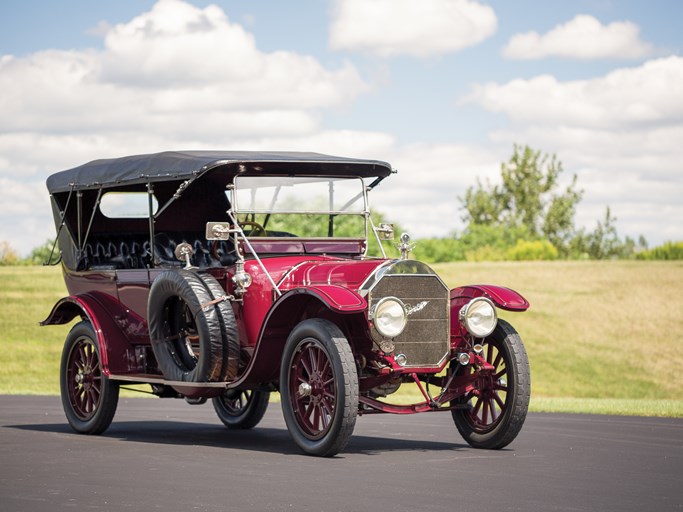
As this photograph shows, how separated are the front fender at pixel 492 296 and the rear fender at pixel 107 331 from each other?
11.5 feet

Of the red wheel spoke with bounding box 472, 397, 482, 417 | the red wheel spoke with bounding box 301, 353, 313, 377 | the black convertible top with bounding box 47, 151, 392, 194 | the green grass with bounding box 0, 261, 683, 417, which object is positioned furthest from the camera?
the green grass with bounding box 0, 261, 683, 417

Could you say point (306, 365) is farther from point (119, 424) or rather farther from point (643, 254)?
point (643, 254)

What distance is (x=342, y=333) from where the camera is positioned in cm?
972

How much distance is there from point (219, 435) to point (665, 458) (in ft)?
15.1

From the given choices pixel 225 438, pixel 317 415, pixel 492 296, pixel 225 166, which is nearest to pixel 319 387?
pixel 317 415

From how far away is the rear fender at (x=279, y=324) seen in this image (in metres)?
10.2

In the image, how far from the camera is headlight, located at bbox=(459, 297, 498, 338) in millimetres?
10352

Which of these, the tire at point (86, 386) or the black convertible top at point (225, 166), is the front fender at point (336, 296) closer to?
the black convertible top at point (225, 166)

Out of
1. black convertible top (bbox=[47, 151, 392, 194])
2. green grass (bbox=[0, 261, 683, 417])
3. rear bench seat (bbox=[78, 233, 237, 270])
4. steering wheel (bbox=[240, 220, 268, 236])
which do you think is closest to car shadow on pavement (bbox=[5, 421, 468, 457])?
rear bench seat (bbox=[78, 233, 237, 270])

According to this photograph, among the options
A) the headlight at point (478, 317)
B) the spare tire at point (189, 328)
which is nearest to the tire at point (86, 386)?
the spare tire at point (189, 328)

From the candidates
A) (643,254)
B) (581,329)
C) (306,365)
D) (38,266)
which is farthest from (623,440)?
(643,254)

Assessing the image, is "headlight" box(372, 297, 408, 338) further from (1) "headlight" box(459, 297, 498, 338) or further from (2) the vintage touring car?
(1) "headlight" box(459, 297, 498, 338)

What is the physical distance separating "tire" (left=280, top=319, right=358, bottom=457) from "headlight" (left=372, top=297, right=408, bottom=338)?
1.16ft

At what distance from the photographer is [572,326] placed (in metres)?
35.5
